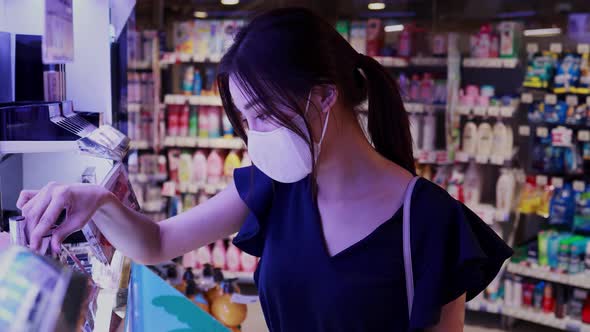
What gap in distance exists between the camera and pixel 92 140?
154 centimetres

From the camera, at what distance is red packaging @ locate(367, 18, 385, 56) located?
5.42 meters

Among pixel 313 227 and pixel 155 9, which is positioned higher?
pixel 155 9

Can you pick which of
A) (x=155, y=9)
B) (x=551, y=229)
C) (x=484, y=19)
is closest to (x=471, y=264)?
(x=551, y=229)

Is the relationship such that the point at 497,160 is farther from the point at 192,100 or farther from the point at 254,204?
the point at 254,204

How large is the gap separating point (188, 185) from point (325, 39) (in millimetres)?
4466

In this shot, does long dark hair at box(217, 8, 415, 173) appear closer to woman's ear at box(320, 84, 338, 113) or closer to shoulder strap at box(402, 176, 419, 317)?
woman's ear at box(320, 84, 338, 113)

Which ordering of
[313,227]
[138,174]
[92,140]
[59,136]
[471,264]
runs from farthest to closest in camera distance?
[138,174] → [59,136] → [92,140] → [313,227] → [471,264]

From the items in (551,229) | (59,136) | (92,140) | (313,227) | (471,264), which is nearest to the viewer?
(471,264)

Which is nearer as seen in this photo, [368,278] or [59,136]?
Result: [368,278]

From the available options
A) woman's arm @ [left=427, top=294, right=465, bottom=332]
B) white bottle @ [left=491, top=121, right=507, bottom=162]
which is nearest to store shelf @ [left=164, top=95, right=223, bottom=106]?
white bottle @ [left=491, top=121, right=507, bottom=162]

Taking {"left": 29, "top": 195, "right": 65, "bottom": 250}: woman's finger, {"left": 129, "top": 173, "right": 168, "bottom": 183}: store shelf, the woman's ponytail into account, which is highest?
the woman's ponytail

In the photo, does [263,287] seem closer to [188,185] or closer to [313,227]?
[313,227]

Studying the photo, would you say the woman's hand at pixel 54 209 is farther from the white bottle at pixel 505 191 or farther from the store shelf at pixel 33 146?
the white bottle at pixel 505 191

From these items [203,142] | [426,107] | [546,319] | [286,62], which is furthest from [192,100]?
[286,62]
